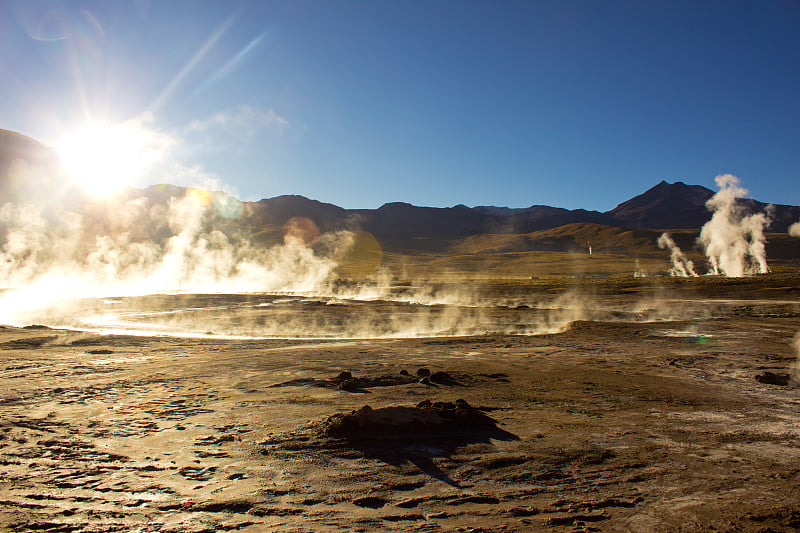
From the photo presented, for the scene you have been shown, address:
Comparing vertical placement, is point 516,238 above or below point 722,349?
above

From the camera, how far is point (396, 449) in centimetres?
697

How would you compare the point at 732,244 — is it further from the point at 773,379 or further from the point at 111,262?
the point at 111,262

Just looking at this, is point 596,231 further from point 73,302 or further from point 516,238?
point 73,302

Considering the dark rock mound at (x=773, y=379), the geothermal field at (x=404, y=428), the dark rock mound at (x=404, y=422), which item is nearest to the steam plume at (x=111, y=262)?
the geothermal field at (x=404, y=428)

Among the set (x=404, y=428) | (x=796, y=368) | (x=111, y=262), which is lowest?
(x=796, y=368)

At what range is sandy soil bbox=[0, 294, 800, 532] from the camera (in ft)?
16.2

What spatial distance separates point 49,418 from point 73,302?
3689cm

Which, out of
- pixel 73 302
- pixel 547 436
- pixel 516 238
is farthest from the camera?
pixel 516 238

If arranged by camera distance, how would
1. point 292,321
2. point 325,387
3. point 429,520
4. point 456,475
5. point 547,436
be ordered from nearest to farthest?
point 429,520
point 456,475
point 547,436
point 325,387
point 292,321

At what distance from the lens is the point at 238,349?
57.4ft

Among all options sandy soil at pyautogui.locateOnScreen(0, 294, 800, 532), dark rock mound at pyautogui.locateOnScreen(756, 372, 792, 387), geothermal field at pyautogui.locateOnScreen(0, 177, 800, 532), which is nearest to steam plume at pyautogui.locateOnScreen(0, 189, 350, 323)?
geothermal field at pyautogui.locateOnScreen(0, 177, 800, 532)

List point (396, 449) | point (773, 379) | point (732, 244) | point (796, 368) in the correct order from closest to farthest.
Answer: point (396, 449) < point (773, 379) < point (796, 368) < point (732, 244)

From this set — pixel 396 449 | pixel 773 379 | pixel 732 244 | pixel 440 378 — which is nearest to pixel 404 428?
pixel 396 449

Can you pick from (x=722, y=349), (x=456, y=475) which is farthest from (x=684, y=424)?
(x=722, y=349)
